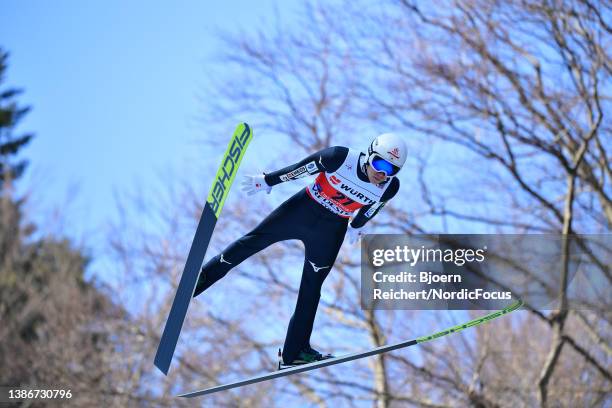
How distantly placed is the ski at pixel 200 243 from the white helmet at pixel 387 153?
1094mm

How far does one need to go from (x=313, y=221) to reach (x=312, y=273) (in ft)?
1.42

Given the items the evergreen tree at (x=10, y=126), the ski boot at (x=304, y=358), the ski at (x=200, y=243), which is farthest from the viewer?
the evergreen tree at (x=10, y=126)

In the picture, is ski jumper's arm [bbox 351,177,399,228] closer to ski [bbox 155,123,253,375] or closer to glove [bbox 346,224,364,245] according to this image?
glove [bbox 346,224,364,245]

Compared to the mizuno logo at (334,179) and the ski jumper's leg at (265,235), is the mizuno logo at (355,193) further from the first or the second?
the ski jumper's leg at (265,235)

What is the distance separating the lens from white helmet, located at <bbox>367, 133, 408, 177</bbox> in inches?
228

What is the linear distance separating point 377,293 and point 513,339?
5.62 meters

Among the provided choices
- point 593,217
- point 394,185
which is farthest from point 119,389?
point 394,185

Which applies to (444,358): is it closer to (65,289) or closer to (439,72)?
(439,72)

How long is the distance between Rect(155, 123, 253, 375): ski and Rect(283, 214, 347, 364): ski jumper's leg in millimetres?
776

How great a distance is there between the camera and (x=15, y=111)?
36.1 m

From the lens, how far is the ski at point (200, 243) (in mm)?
6230

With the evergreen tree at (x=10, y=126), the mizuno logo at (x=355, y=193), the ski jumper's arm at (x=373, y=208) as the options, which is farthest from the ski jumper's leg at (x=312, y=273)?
the evergreen tree at (x=10, y=126)

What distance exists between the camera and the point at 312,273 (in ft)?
21.2

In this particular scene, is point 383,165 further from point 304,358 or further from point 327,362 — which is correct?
point 304,358
